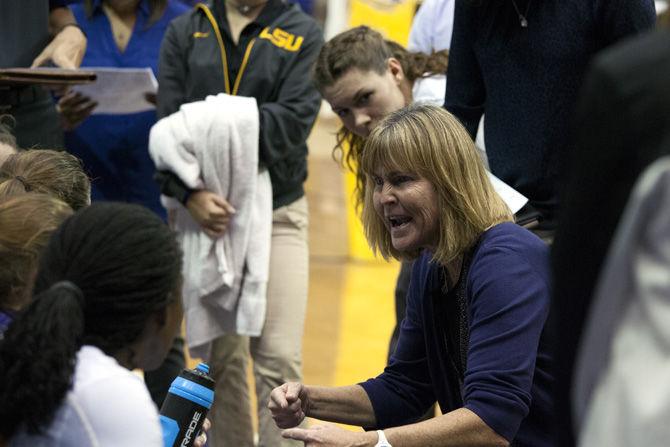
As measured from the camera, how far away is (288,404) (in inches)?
98.7

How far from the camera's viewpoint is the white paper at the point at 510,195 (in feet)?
9.30

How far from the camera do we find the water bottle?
223 cm

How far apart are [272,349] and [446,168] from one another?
55.4 inches

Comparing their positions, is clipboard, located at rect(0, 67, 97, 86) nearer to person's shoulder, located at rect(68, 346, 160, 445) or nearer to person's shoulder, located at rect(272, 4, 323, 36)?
person's shoulder, located at rect(272, 4, 323, 36)

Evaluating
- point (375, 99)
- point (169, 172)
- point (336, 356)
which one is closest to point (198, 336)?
point (169, 172)

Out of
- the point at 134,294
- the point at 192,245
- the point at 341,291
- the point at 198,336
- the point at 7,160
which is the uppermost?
the point at 134,294

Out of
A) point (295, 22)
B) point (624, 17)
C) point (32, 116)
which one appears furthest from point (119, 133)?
point (624, 17)

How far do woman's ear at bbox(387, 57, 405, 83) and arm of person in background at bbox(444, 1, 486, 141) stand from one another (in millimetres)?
348

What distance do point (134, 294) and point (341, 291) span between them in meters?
4.57

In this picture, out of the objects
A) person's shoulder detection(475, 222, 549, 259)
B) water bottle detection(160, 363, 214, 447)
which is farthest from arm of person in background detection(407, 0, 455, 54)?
water bottle detection(160, 363, 214, 447)

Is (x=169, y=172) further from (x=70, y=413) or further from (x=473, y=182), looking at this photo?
A: (x=70, y=413)

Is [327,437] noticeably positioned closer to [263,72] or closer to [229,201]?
[229,201]

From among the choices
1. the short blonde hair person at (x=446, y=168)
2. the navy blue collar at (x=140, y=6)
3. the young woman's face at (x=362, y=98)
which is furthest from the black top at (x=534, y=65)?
the navy blue collar at (x=140, y=6)

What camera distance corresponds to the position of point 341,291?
640 centimetres
